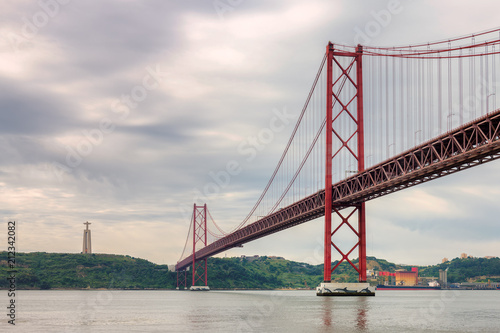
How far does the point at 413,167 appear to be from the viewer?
53.6 meters

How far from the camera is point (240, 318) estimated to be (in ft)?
143

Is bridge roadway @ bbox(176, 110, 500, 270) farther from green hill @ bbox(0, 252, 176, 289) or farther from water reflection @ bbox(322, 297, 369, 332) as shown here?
green hill @ bbox(0, 252, 176, 289)

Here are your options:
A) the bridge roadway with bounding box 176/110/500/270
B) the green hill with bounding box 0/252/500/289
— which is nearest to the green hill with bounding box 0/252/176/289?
the green hill with bounding box 0/252/500/289

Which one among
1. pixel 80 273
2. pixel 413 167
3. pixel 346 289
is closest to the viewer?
pixel 413 167

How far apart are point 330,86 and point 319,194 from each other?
1121cm

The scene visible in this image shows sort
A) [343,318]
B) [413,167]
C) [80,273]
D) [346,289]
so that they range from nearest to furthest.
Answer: [343,318], [413,167], [346,289], [80,273]

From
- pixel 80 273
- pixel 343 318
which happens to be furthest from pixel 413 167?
pixel 80 273

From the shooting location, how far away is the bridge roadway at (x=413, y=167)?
144 ft

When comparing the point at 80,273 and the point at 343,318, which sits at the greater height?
the point at 343,318


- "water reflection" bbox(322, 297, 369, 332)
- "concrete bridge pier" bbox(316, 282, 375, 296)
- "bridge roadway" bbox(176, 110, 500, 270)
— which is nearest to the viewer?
"water reflection" bbox(322, 297, 369, 332)

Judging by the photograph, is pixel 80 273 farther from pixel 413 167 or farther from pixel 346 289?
pixel 413 167

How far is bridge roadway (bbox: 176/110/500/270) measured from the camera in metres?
43.9

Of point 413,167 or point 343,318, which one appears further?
point 413,167

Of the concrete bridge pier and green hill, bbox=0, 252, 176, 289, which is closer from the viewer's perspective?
the concrete bridge pier
